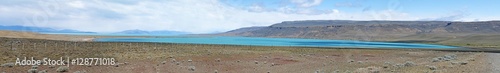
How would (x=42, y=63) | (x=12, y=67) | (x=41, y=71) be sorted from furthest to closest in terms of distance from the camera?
(x=42, y=63) < (x=12, y=67) < (x=41, y=71)

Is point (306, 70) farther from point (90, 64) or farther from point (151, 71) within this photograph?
point (90, 64)

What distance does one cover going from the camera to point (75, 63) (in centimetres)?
2875

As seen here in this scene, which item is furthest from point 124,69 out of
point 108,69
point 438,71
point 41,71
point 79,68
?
point 438,71

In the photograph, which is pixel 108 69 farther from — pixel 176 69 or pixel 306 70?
pixel 306 70

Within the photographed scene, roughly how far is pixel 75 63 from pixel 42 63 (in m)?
2.00

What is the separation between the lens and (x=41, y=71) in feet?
76.6

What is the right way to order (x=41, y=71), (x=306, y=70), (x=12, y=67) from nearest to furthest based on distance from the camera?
(x=41, y=71) → (x=12, y=67) → (x=306, y=70)

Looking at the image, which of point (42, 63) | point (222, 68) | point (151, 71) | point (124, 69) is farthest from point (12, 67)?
point (222, 68)

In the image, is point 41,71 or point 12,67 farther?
point 12,67

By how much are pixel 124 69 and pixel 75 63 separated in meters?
4.03

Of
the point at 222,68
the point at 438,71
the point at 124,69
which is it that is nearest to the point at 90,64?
the point at 124,69

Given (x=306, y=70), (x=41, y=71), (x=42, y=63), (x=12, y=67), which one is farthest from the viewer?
(x=306, y=70)

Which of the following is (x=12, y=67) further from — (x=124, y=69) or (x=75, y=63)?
(x=124, y=69)

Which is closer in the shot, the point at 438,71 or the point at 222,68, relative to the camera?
the point at 438,71
